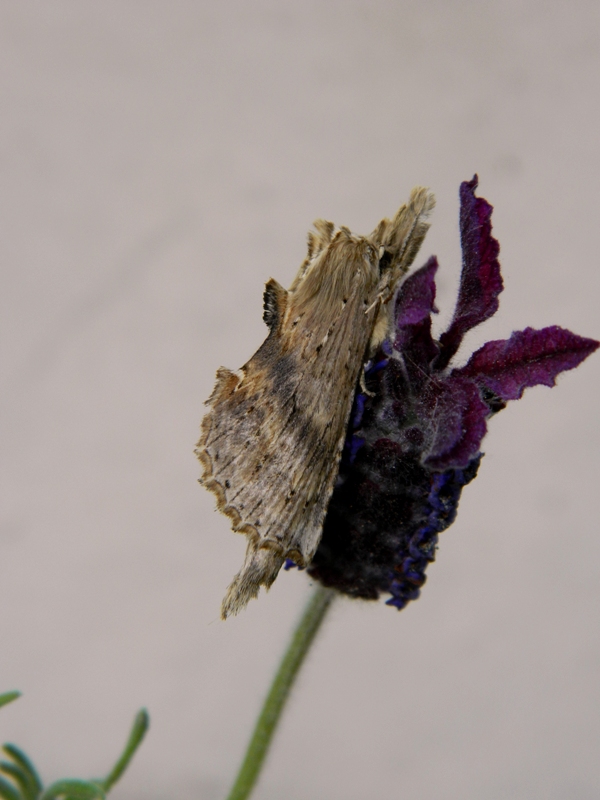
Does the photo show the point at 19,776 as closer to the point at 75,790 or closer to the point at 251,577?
the point at 75,790

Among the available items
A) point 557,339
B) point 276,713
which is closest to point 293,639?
point 276,713

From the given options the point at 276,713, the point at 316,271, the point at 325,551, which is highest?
the point at 316,271

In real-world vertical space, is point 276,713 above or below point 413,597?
below

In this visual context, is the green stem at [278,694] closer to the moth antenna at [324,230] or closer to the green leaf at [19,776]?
the green leaf at [19,776]

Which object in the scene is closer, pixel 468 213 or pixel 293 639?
pixel 468 213

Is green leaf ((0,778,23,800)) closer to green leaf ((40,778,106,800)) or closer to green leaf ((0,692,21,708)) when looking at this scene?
green leaf ((40,778,106,800))

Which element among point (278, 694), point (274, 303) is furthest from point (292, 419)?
point (278, 694)

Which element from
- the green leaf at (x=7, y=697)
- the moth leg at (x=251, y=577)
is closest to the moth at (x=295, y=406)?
the moth leg at (x=251, y=577)

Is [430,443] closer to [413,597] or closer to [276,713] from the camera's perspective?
[413,597]

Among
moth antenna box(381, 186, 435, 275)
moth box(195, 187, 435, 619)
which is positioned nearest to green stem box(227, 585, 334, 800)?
→ moth box(195, 187, 435, 619)
